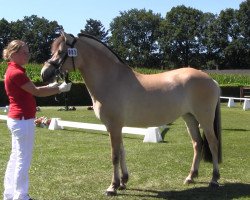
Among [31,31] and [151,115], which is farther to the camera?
[31,31]

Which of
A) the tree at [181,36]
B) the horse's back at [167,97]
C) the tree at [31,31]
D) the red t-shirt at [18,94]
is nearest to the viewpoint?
the red t-shirt at [18,94]

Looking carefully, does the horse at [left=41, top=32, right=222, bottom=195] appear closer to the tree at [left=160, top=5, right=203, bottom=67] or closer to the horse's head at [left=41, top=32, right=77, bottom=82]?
the horse's head at [left=41, top=32, right=77, bottom=82]

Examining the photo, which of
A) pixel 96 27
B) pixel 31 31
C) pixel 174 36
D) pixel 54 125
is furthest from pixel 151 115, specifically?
pixel 96 27

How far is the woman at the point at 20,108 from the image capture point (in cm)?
523

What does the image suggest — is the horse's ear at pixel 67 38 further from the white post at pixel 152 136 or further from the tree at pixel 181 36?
the tree at pixel 181 36

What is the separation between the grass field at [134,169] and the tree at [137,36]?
283 feet

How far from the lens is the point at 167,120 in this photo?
7016 mm

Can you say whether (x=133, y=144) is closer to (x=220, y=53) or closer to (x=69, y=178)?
(x=69, y=178)

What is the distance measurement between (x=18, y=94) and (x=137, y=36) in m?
103

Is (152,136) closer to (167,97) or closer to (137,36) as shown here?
(167,97)

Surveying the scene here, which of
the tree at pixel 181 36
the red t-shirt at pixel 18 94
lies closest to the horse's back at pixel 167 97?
the red t-shirt at pixel 18 94

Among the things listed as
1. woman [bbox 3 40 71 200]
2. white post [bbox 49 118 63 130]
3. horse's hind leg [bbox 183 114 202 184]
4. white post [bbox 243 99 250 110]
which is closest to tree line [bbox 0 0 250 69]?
white post [bbox 243 99 250 110]

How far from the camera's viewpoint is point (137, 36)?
10688cm

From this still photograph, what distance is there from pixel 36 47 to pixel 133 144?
97.5m
